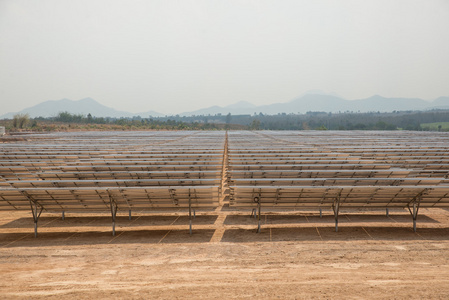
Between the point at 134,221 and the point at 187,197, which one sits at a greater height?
the point at 187,197

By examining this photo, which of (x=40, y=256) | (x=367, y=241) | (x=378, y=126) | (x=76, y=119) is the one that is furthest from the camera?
(x=76, y=119)

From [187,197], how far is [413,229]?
24.2 feet

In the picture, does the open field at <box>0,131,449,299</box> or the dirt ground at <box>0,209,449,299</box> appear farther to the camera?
the open field at <box>0,131,449,299</box>

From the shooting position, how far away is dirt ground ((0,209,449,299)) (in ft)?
20.6

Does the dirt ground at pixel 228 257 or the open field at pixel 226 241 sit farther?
the open field at pixel 226 241

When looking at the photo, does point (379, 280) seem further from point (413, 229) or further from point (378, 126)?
point (378, 126)

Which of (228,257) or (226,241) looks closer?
(228,257)

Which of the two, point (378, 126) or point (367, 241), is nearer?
point (367, 241)

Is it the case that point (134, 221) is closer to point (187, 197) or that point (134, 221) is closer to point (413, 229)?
point (187, 197)

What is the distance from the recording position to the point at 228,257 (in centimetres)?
823

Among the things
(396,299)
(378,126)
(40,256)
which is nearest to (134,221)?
(40,256)

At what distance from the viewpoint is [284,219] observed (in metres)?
12.0

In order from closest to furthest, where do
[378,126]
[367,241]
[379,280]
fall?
[379,280]
[367,241]
[378,126]

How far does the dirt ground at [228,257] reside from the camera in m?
6.29
